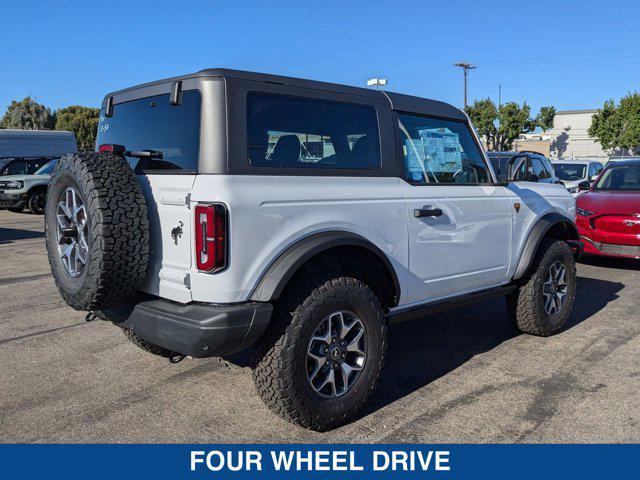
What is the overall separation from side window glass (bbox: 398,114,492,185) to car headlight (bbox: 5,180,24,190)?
16.2m

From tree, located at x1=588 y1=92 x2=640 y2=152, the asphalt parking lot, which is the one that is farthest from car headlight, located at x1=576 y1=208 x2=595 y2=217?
tree, located at x1=588 y1=92 x2=640 y2=152

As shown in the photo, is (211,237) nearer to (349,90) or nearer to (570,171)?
(349,90)

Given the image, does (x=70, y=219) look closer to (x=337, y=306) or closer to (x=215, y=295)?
(x=215, y=295)

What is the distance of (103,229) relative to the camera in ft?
10.0

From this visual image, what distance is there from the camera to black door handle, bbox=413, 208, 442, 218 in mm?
3988

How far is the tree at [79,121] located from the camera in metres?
62.8

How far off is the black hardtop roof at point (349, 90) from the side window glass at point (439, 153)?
0.21ft

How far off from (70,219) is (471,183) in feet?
9.41

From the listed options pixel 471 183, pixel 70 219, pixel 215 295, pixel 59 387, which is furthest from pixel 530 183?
pixel 59 387

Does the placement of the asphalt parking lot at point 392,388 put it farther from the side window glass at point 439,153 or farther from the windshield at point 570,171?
the windshield at point 570,171

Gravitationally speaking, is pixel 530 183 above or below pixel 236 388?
above

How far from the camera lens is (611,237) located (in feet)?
27.4

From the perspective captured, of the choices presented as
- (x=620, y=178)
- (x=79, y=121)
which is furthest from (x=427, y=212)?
(x=79, y=121)

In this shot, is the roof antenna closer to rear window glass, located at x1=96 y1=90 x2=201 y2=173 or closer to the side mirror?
rear window glass, located at x1=96 y1=90 x2=201 y2=173
